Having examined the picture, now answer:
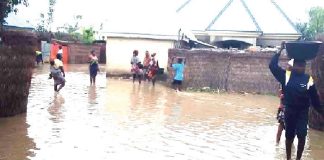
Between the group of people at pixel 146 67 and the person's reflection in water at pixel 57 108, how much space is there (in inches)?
229

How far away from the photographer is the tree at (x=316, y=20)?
34469 mm

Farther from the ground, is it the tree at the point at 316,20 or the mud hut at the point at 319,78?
the tree at the point at 316,20

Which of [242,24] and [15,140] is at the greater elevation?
[242,24]

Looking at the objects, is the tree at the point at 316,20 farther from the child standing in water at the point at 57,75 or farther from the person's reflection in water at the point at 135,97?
the child standing in water at the point at 57,75

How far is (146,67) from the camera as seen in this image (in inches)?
818

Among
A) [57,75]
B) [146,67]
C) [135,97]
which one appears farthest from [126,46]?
[57,75]

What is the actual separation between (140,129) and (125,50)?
13825 millimetres

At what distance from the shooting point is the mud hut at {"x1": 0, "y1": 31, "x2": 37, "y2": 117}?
9420mm

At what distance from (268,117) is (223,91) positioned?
581 cm

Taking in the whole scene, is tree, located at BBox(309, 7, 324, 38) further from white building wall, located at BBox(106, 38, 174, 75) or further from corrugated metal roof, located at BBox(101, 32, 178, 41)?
white building wall, located at BBox(106, 38, 174, 75)

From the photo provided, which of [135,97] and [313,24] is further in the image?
[313,24]

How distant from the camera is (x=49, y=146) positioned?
24.7ft

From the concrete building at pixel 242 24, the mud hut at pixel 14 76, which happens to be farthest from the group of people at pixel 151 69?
the mud hut at pixel 14 76

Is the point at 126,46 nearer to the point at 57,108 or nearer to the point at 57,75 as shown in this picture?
the point at 57,75
